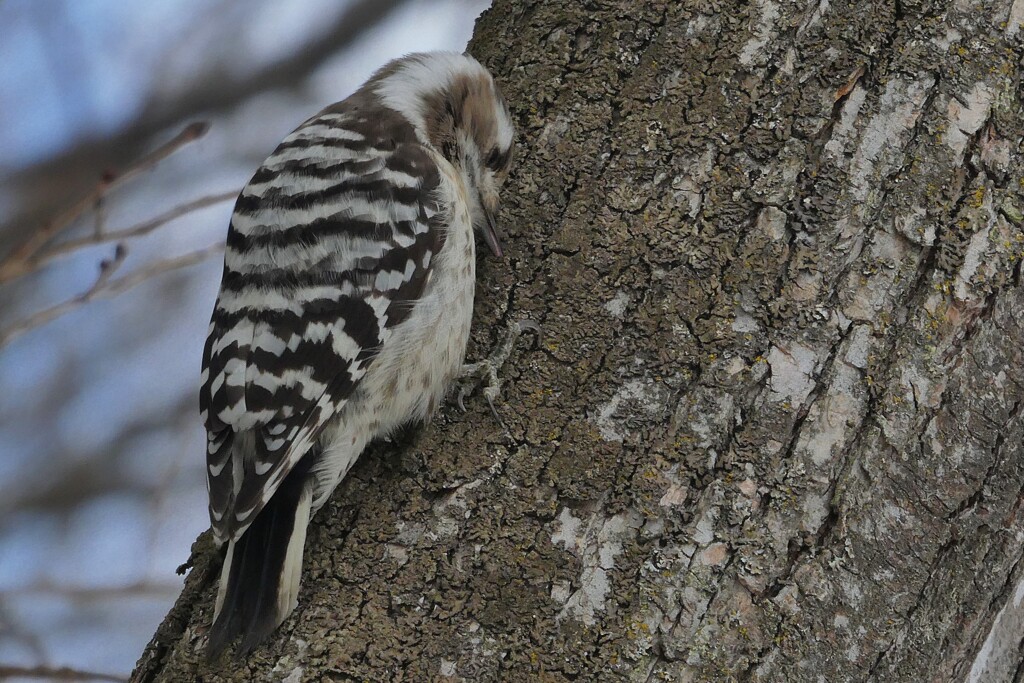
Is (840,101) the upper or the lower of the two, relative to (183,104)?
upper

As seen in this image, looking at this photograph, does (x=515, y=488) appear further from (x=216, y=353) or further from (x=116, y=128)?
(x=116, y=128)

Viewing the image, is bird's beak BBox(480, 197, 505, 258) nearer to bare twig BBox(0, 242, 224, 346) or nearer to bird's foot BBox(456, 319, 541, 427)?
bird's foot BBox(456, 319, 541, 427)

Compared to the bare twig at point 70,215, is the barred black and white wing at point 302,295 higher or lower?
lower

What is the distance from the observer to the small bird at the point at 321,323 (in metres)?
2.03

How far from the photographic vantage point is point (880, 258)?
6.01 ft

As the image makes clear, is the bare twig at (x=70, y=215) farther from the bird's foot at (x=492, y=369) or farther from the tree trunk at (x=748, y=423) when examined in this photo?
the bird's foot at (x=492, y=369)

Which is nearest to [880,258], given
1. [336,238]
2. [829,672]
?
[829,672]

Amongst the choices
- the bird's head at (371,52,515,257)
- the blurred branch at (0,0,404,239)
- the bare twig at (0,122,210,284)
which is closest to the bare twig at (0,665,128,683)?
the bare twig at (0,122,210,284)

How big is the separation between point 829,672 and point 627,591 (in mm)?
384

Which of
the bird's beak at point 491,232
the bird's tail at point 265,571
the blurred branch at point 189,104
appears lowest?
the blurred branch at point 189,104

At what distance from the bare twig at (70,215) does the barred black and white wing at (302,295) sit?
0.23 meters

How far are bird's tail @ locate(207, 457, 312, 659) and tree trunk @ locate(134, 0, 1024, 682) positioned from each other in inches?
1.7

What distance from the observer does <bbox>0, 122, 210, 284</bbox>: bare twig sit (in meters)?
1.97

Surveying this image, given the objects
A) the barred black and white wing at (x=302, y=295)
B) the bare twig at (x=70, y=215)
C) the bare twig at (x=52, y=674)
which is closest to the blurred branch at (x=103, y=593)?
the bare twig at (x=52, y=674)
